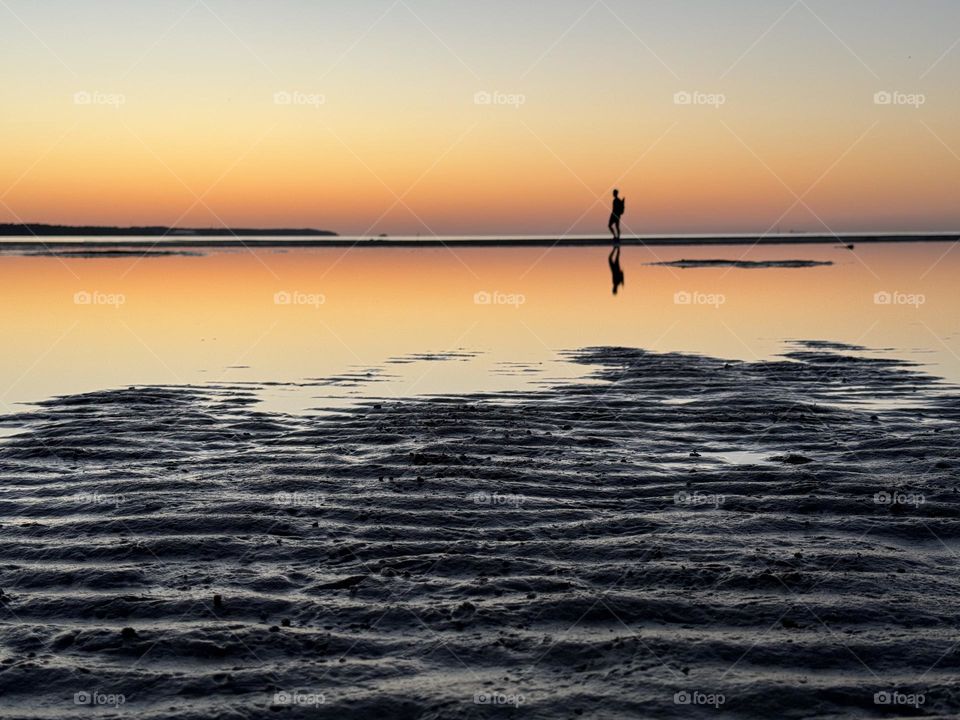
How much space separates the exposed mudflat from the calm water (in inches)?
147

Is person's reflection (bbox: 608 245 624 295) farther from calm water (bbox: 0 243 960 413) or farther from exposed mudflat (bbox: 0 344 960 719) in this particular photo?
exposed mudflat (bbox: 0 344 960 719)

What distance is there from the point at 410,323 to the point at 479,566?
17.5m

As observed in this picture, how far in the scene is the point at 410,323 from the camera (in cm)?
2492

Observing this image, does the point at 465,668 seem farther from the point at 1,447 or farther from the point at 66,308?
the point at 66,308

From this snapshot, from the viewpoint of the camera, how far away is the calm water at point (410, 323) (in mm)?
17500

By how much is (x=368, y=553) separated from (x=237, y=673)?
219 centimetres

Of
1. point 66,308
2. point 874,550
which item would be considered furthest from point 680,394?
point 66,308

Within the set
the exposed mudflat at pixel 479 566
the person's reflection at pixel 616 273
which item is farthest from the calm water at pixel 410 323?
the exposed mudflat at pixel 479 566

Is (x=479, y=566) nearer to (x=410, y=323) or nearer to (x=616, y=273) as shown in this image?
(x=410, y=323)

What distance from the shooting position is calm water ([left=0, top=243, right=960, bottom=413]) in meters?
17.5

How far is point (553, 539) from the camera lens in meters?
8.34

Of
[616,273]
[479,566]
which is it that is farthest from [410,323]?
[616,273]

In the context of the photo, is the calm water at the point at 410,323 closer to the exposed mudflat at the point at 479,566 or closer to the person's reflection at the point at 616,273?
the person's reflection at the point at 616,273

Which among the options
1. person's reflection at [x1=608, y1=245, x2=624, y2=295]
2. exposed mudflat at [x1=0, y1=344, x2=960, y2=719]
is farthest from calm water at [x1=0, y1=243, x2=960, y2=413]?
exposed mudflat at [x1=0, y1=344, x2=960, y2=719]
